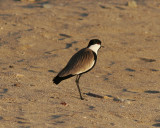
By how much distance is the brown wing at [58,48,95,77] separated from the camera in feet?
24.0

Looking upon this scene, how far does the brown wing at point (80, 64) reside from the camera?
7.32m

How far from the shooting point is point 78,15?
45.5 feet

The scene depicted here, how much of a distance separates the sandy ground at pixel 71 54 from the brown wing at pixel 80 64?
410mm

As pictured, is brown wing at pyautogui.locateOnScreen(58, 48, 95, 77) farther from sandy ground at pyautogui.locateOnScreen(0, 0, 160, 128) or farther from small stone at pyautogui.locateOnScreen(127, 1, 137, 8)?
small stone at pyautogui.locateOnScreen(127, 1, 137, 8)

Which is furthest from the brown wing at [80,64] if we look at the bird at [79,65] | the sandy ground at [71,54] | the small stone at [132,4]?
the small stone at [132,4]

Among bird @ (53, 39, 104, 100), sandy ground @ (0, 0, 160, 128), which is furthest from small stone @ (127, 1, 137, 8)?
bird @ (53, 39, 104, 100)

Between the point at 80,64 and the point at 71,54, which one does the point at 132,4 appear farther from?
the point at 80,64

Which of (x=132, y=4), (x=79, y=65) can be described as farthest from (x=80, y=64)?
(x=132, y=4)

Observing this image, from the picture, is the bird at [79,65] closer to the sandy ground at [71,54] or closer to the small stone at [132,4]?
the sandy ground at [71,54]

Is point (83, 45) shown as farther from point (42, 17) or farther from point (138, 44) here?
point (42, 17)

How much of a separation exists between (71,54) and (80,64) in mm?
3219

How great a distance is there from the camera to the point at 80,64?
24.4ft

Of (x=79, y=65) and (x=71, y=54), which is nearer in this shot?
(x=79, y=65)

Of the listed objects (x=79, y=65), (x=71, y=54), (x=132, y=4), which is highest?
(x=79, y=65)
